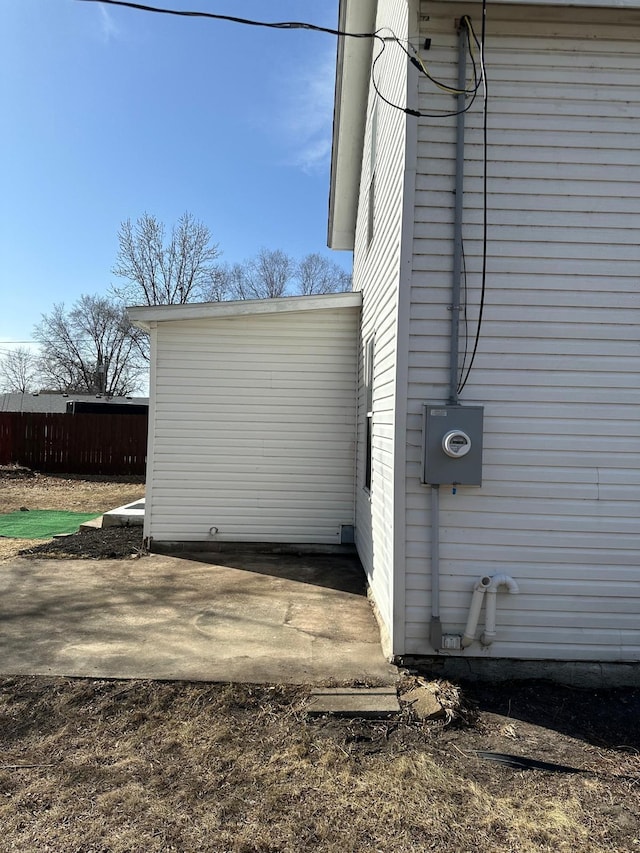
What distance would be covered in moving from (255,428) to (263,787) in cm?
491

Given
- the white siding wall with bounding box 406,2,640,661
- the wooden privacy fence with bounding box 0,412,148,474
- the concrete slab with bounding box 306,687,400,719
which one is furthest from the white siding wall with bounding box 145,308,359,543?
the wooden privacy fence with bounding box 0,412,148,474

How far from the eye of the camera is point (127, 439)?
1619 centimetres

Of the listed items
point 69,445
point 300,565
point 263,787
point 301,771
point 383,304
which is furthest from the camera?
point 69,445

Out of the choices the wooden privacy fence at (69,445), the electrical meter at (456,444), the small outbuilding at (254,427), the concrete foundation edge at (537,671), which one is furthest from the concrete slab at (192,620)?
the wooden privacy fence at (69,445)

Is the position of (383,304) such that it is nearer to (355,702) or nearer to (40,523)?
(355,702)

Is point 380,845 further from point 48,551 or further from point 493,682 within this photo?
point 48,551

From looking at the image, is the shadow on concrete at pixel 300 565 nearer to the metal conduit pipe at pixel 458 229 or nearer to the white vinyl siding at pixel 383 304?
the white vinyl siding at pixel 383 304

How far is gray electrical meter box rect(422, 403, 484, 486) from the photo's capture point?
3.57m

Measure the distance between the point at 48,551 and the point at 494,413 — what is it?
19.6 ft

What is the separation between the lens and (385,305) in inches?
183

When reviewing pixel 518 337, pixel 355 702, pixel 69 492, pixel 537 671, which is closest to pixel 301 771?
pixel 355 702

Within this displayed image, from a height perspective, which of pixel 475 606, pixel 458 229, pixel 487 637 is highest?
pixel 458 229

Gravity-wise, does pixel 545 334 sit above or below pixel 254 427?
above

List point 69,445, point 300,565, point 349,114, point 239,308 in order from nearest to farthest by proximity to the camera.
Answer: point 300,565 → point 239,308 → point 349,114 → point 69,445
